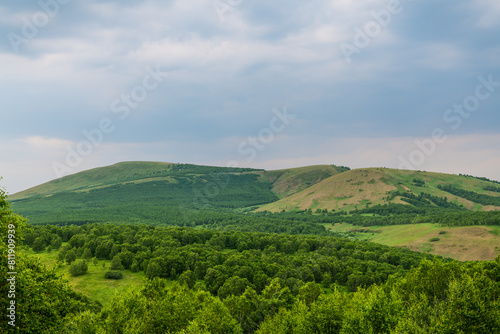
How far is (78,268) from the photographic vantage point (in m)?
119

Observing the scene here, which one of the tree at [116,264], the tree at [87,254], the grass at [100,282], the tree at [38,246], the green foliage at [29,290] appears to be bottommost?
the grass at [100,282]

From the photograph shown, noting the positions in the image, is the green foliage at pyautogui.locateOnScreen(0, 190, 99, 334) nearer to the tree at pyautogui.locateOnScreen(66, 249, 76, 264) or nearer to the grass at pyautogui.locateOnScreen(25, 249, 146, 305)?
the grass at pyautogui.locateOnScreen(25, 249, 146, 305)

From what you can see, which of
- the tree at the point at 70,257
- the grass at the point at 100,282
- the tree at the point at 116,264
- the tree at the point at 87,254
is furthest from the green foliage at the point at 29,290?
the tree at the point at 87,254

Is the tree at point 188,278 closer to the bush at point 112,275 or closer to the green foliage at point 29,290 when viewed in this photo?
the bush at point 112,275

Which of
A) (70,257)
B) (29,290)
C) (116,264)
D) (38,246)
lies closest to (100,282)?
(116,264)

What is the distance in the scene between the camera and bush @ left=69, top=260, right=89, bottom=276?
389 ft

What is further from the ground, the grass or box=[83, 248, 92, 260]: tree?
box=[83, 248, 92, 260]: tree

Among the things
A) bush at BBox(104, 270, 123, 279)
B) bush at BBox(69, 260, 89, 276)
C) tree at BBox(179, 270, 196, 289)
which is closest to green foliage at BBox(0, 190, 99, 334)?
tree at BBox(179, 270, 196, 289)

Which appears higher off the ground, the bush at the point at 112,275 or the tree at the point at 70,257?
the tree at the point at 70,257

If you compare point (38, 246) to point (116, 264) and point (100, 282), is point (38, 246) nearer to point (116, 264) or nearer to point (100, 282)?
point (116, 264)

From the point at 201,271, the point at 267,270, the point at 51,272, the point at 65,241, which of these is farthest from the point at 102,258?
the point at 51,272

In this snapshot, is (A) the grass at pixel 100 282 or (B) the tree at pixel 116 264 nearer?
(A) the grass at pixel 100 282

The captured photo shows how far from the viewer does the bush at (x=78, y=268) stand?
118 m

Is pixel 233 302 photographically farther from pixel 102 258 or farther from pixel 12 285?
pixel 102 258
